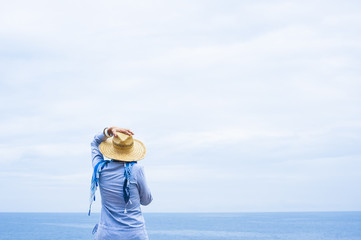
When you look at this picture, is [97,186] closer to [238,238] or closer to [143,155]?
[143,155]

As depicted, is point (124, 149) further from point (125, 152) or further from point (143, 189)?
point (143, 189)

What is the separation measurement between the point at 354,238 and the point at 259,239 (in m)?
16.0

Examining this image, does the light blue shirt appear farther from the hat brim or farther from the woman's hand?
the woman's hand

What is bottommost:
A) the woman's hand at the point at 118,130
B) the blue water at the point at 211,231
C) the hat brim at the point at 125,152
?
the blue water at the point at 211,231

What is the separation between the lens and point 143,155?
3262 millimetres

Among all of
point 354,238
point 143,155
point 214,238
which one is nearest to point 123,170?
point 143,155

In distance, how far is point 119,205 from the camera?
10.5 feet

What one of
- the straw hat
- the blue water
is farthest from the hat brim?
the blue water

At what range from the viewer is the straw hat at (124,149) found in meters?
3.21

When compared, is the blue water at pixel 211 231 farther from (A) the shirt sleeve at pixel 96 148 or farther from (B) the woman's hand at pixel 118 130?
(B) the woman's hand at pixel 118 130

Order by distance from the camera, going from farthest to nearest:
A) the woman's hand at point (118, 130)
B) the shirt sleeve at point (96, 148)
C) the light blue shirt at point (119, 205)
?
the shirt sleeve at point (96, 148)
the woman's hand at point (118, 130)
the light blue shirt at point (119, 205)

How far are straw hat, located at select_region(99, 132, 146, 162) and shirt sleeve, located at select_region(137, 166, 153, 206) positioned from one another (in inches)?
4.0

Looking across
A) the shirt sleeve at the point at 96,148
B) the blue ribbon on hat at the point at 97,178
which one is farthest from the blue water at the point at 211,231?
the blue ribbon on hat at the point at 97,178

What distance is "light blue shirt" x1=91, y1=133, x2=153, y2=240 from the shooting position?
10.3 ft
